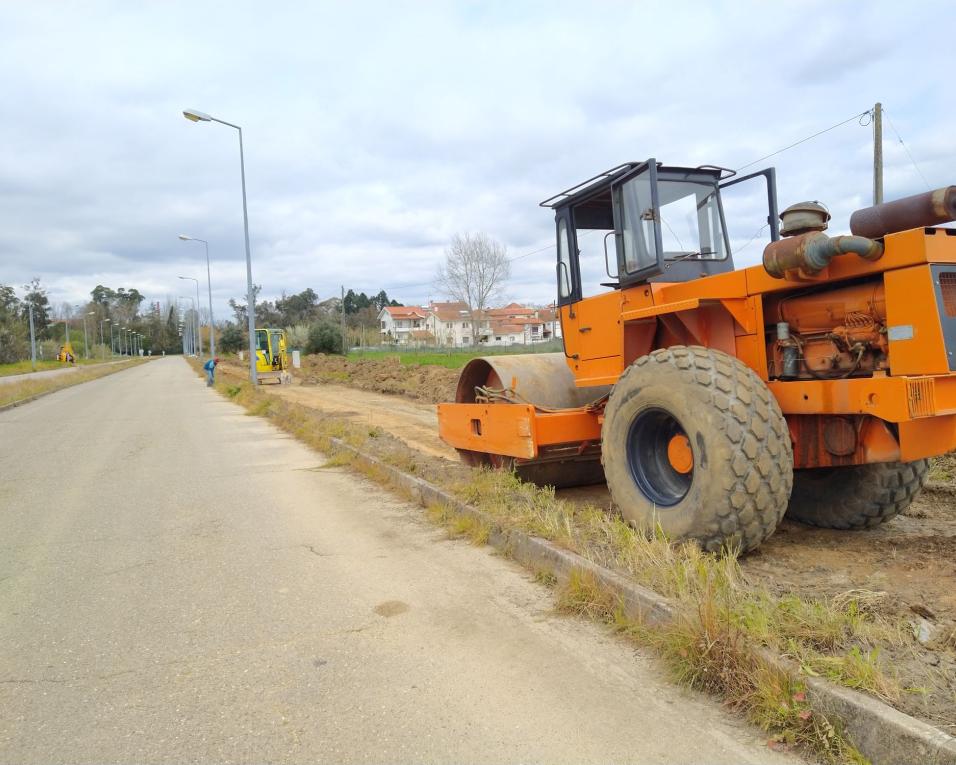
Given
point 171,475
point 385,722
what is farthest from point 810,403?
point 171,475

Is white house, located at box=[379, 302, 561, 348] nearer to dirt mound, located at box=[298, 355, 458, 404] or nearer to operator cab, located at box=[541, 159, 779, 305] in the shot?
dirt mound, located at box=[298, 355, 458, 404]

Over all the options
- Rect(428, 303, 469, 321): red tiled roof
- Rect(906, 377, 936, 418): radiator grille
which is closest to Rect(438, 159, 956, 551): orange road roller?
Rect(906, 377, 936, 418): radiator grille

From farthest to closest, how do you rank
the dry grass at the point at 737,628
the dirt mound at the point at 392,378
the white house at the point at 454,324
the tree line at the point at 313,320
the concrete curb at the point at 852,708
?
1. the white house at the point at 454,324
2. the tree line at the point at 313,320
3. the dirt mound at the point at 392,378
4. the dry grass at the point at 737,628
5. the concrete curb at the point at 852,708

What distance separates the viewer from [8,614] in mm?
4426

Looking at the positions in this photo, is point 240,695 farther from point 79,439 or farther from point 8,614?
point 79,439

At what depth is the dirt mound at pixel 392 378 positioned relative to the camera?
67.8 ft

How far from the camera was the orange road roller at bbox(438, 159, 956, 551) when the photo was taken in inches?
157

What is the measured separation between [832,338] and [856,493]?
1.34 m

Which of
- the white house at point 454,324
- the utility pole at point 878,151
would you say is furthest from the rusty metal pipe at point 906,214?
the white house at point 454,324

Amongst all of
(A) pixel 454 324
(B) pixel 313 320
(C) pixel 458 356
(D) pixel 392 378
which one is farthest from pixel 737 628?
(A) pixel 454 324

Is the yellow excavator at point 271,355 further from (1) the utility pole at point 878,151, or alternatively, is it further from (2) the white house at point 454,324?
(2) the white house at point 454,324

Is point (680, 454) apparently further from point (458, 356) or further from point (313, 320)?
point (313, 320)

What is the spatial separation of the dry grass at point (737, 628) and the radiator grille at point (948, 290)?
157 centimetres

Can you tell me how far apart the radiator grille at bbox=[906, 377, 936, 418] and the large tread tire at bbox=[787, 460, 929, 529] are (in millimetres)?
1278
